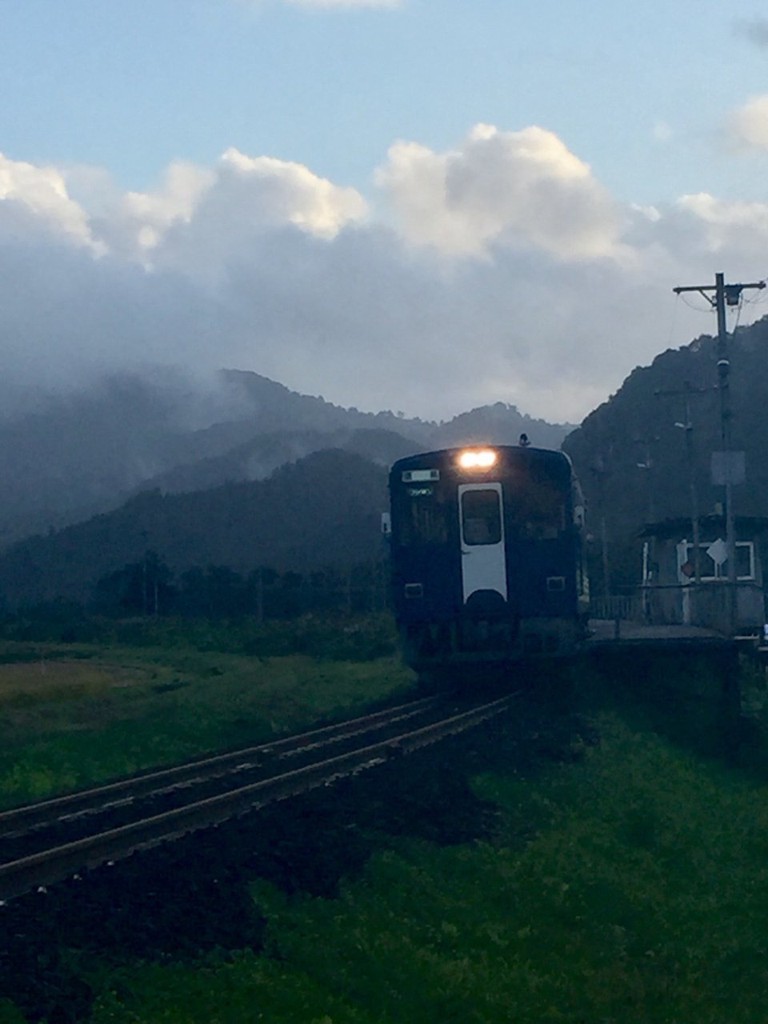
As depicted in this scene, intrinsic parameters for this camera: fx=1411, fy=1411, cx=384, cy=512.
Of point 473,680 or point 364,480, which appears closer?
point 473,680

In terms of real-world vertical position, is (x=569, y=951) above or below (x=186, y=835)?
below

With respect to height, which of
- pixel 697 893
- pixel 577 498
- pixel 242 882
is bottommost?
pixel 697 893

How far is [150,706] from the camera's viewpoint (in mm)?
25219

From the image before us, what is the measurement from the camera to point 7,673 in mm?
35781

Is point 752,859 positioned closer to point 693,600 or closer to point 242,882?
point 242,882

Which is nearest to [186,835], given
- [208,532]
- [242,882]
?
[242,882]

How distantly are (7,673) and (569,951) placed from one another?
28.0 meters

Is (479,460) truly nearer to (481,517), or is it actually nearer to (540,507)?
(481,517)

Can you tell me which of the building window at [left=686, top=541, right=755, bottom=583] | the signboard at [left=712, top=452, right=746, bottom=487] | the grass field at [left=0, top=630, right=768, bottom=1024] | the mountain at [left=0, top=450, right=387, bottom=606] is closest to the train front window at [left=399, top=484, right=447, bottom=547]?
the grass field at [left=0, top=630, right=768, bottom=1024]

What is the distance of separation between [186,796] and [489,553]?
31.9 feet

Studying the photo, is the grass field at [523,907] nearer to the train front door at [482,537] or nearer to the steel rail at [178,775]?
the steel rail at [178,775]

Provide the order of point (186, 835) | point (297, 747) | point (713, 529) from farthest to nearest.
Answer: point (713, 529), point (297, 747), point (186, 835)

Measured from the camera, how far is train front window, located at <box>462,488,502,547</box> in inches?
903

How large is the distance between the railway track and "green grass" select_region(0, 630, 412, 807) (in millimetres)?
1577
